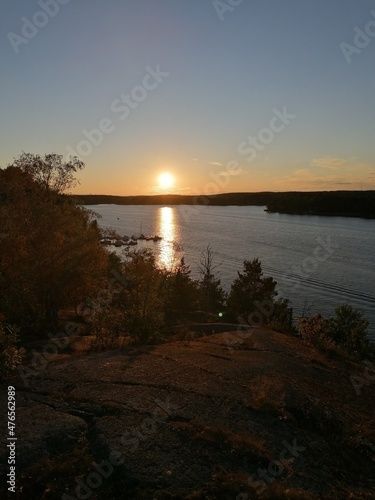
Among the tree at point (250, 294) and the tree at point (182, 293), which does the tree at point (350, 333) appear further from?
the tree at point (182, 293)

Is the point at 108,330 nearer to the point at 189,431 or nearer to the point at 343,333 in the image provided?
the point at 189,431

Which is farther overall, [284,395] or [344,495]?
[284,395]

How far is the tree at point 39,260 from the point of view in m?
22.7

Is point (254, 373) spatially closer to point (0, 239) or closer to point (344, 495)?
point (344, 495)

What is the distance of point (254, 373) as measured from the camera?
1493 cm

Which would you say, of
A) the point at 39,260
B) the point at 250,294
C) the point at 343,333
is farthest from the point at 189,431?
the point at 250,294

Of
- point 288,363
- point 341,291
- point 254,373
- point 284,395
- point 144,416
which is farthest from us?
point 341,291

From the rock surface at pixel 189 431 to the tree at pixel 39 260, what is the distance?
8.97 metres

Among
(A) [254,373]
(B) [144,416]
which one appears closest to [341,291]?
(A) [254,373]

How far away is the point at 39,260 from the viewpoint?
23547 mm

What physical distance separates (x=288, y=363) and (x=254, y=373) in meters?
2.65

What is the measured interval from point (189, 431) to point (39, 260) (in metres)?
16.3

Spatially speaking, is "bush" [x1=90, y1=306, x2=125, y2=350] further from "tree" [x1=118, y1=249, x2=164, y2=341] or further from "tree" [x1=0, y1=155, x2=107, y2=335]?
"tree" [x1=0, y1=155, x2=107, y2=335]

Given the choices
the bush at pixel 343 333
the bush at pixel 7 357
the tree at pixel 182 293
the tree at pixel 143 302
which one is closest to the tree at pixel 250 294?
the tree at pixel 182 293
